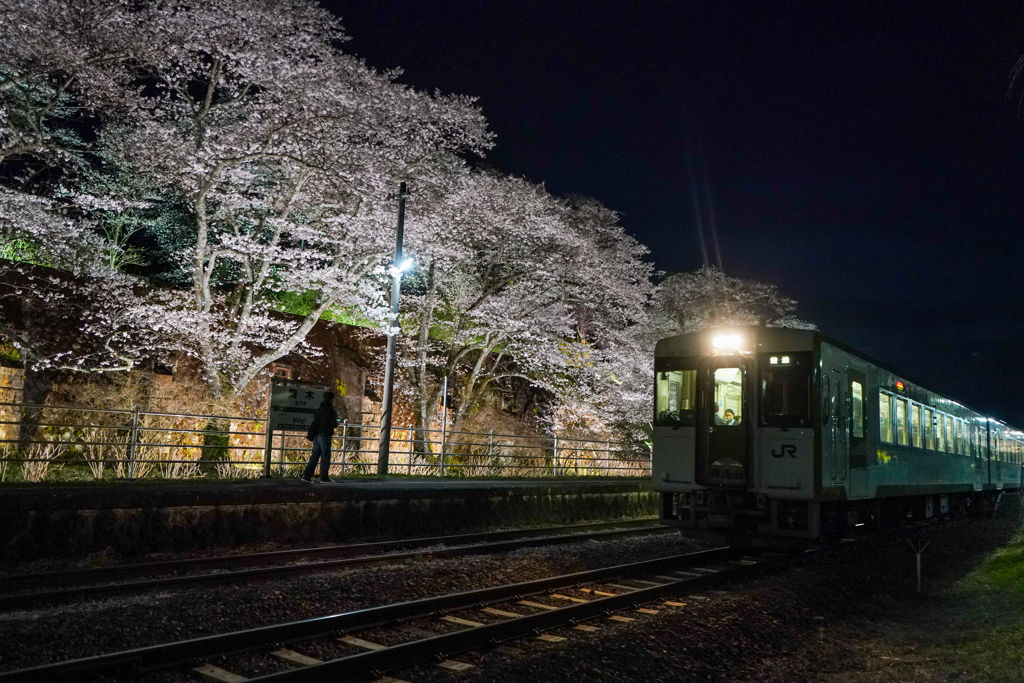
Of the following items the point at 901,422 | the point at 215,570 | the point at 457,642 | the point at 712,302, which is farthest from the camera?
the point at 712,302

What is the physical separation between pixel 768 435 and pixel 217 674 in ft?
24.1

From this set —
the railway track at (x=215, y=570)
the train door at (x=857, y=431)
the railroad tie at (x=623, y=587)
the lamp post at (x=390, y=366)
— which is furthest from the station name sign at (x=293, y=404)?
the train door at (x=857, y=431)

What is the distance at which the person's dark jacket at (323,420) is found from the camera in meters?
13.4

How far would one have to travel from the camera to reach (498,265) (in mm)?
24672

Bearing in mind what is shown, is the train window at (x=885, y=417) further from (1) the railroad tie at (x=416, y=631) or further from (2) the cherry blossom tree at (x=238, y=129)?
(2) the cherry blossom tree at (x=238, y=129)

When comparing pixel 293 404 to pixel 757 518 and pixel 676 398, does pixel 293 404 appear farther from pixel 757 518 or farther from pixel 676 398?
pixel 757 518

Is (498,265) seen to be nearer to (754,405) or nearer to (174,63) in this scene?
(174,63)

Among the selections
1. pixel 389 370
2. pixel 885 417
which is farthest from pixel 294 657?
pixel 389 370

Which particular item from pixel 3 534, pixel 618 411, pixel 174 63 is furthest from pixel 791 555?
pixel 618 411

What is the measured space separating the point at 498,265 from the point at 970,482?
1370 cm

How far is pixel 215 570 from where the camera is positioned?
9.19 m

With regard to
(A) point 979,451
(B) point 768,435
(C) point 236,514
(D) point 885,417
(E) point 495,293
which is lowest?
(C) point 236,514

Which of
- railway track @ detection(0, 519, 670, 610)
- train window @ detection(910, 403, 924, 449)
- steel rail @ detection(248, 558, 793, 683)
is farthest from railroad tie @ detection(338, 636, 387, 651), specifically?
train window @ detection(910, 403, 924, 449)

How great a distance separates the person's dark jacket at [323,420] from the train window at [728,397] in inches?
248
